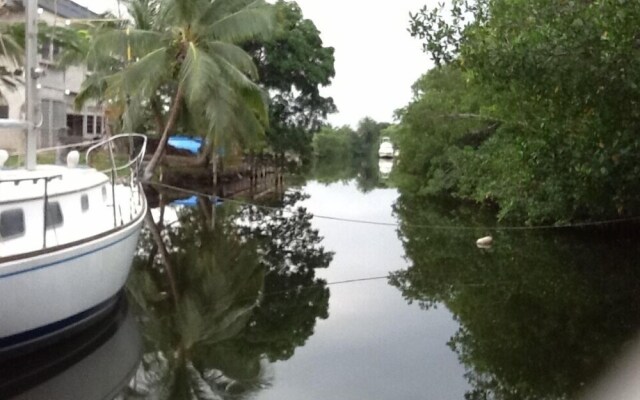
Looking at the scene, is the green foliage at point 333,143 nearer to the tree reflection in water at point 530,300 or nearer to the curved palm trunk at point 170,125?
the curved palm trunk at point 170,125

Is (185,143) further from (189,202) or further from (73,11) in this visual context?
(189,202)

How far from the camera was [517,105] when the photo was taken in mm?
13922

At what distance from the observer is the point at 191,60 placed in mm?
21578

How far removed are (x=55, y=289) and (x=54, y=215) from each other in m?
1.72

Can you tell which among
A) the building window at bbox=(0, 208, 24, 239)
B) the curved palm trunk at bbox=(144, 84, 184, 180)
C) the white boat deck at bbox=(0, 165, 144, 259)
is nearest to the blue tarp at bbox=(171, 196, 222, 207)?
the curved palm trunk at bbox=(144, 84, 184, 180)

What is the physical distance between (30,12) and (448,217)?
17081mm

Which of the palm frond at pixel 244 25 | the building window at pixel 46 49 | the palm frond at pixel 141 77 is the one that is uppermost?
the palm frond at pixel 244 25

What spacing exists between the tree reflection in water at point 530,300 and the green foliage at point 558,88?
133 centimetres

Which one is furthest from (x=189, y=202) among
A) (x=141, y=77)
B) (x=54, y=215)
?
(x=54, y=215)

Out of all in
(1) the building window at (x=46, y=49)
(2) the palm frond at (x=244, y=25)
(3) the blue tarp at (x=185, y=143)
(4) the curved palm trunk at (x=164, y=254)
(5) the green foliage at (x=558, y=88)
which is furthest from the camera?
(3) the blue tarp at (x=185, y=143)

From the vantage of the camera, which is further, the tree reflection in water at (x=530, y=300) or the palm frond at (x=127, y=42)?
the palm frond at (x=127, y=42)

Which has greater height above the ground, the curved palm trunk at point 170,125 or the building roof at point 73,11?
the building roof at point 73,11

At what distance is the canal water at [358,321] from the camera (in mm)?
7699

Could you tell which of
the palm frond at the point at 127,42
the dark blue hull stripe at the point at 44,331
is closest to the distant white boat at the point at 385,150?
the palm frond at the point at 127,42
